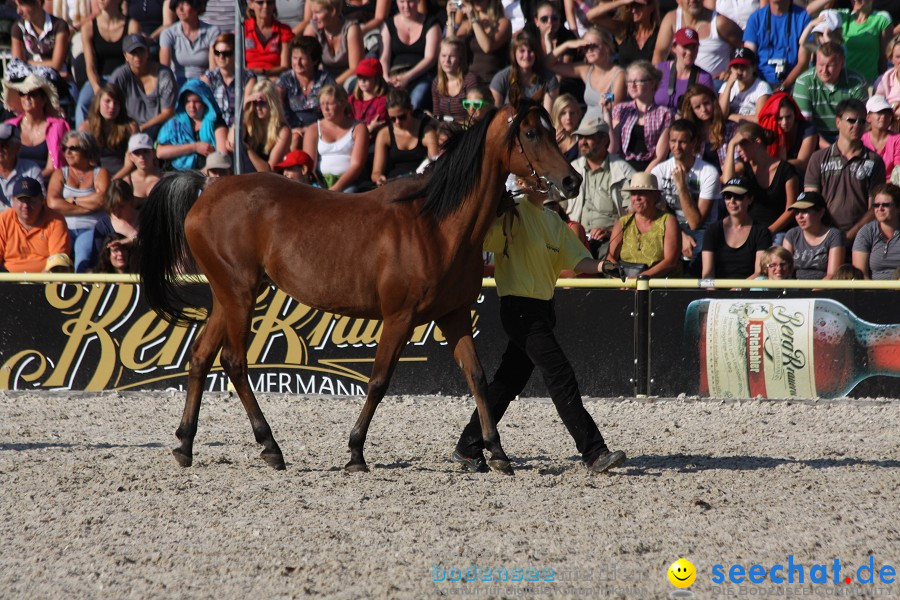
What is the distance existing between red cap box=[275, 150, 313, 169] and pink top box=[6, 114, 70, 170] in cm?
289

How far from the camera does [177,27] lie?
13.6 m

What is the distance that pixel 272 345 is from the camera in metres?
9.78

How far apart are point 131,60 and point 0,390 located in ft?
15.4

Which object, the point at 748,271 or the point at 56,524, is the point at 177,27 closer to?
the point at 748,271

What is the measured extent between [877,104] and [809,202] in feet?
4.26

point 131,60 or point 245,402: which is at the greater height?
point 131,60

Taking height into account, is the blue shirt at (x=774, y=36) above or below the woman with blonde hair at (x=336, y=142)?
above

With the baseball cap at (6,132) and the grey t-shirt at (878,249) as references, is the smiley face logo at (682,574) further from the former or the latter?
the baseball cap at (6,132)

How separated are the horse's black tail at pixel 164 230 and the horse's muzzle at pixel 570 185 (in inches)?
99.8

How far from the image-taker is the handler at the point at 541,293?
641 cm

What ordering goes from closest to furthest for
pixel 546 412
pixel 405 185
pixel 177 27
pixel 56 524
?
pixel 56 524
pixel 405 185
pixel 546 412
pixel 177 27

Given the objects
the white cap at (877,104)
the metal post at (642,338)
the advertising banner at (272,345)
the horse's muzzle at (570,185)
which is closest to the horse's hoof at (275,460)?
the horse's muzzle at (570,185)

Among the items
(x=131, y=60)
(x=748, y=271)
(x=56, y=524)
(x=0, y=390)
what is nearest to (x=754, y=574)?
(x=56, y=524)

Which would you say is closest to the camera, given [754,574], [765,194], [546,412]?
[754,574]
